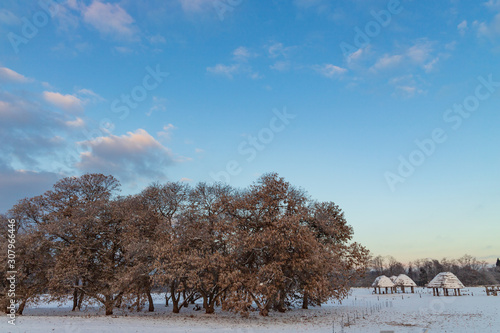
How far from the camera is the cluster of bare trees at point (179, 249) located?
25.0 m

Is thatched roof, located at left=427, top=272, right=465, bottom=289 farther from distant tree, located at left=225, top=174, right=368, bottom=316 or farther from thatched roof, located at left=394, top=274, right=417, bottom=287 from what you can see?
distant tree, located at left=225, top=174, right=368, bottom=316

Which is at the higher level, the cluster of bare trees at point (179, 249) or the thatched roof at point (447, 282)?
the cluster of bare trees at point (179, 249)

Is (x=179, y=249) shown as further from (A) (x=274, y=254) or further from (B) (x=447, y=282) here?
(B) (x=447, y=282)

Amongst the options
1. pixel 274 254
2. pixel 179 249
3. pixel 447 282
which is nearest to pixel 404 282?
pixel 447 282

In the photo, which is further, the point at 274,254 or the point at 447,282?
the point at 447,282

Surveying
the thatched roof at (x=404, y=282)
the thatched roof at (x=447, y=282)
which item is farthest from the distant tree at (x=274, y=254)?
the thatched roof at (x=404, y=282)

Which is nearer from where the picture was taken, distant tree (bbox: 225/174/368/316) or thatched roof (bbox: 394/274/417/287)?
distant tree (bbox: 225/174/368/316)

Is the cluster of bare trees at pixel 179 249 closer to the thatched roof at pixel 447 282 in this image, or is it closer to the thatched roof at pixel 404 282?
the thatched roof at pixel 447 282

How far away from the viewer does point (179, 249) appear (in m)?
27.0

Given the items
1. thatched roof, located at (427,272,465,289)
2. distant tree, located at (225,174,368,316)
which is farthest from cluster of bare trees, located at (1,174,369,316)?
thatched roof, located at (427,272,465,289)

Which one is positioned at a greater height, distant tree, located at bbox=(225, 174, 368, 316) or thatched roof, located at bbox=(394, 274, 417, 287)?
distant tree, located at bbox=(225, 174, 368, 316)

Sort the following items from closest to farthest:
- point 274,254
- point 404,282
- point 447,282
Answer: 1. point 274,254
2. point 447,282
3. point 404,282

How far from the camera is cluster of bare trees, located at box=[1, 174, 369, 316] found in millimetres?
25016

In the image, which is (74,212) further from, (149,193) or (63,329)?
(63,329)
